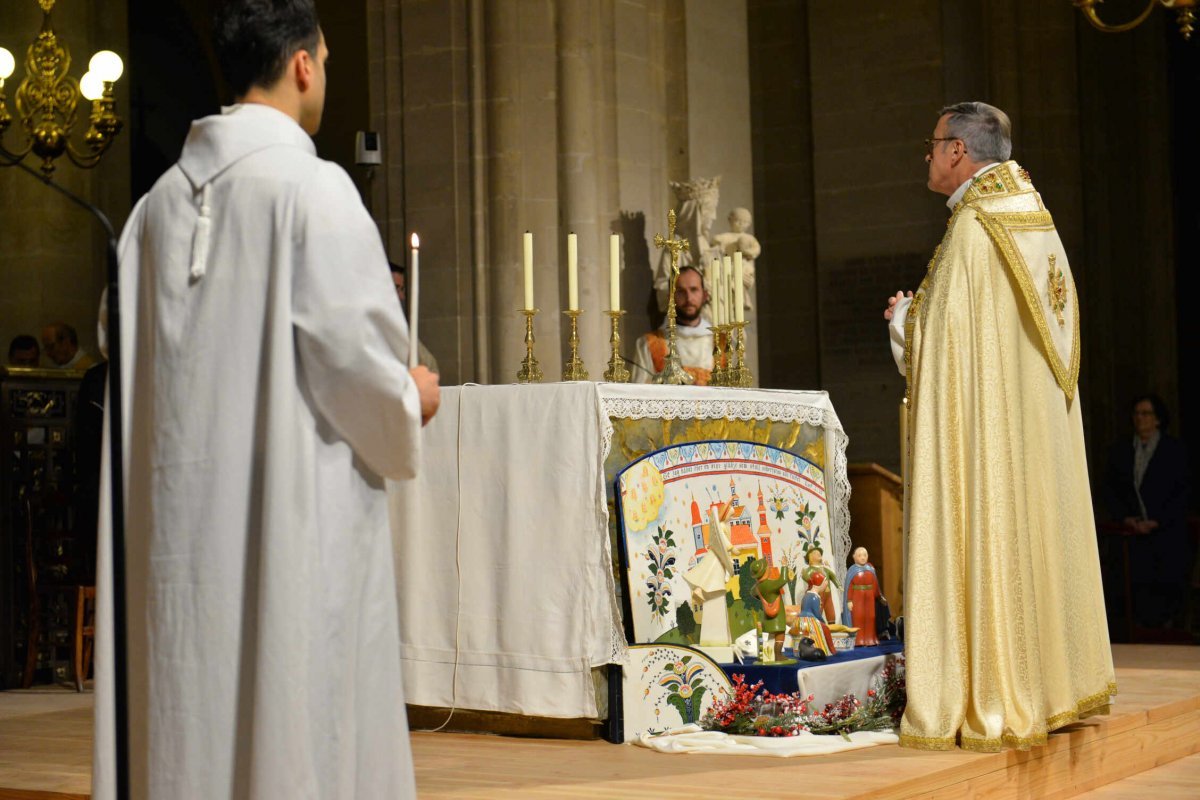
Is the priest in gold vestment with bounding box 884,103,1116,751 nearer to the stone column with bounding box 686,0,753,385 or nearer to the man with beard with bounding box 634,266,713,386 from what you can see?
the man with beard with bounding box 634,266,713,386

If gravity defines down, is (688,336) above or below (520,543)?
above

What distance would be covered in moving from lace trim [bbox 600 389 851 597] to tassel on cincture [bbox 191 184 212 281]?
280 cm

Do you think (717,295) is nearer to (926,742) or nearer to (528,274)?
(528,274)

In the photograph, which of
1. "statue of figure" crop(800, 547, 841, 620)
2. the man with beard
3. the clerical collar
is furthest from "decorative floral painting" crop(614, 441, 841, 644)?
the man with beard

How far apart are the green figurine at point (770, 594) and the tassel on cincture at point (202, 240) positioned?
345 centimetres

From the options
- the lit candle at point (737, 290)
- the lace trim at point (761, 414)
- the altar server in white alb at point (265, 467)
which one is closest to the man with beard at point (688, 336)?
the lit candle at point (737, 290)

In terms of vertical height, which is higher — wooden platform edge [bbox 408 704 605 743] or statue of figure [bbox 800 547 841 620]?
statue of figure [bbox 800 547 841 620]

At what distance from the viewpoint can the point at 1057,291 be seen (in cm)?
530

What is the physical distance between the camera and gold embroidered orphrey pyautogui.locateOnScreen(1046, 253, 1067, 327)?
5281mm

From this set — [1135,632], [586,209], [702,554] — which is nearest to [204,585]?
[702,554]

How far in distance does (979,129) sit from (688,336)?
3.37m

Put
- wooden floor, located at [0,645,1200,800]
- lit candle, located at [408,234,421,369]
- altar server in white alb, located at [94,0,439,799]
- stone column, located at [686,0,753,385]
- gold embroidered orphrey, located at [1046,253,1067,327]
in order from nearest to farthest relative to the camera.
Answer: lit candle, located at [408,234,421,369], altar server in white alb, located at [94,0,439,799], wooden floor, located at [0,645,1200,800], gold embroidered orphrey, located at [1046,253,1067,327], stone column, located at [686,0,753,385]

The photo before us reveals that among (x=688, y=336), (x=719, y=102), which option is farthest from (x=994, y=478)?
(x=719, y=102)

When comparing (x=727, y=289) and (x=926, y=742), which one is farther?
(x=727, y=289)
